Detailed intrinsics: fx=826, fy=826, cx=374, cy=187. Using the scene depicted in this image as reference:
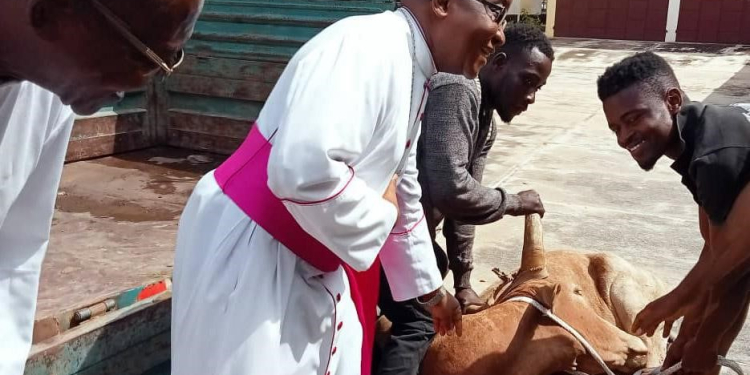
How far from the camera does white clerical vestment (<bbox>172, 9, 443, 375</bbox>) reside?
1.70 meters

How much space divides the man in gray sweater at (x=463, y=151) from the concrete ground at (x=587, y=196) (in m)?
1.64

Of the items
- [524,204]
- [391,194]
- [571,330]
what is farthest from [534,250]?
[391,194]

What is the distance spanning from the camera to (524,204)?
295 centimetres

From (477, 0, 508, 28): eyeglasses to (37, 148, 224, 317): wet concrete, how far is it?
3.87 feet

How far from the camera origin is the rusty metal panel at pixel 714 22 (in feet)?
82.6

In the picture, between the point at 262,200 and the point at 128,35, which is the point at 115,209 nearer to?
the point at 262,200

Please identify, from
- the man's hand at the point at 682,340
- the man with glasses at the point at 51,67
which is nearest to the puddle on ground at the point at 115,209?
the man with glasses at the point at 51,67

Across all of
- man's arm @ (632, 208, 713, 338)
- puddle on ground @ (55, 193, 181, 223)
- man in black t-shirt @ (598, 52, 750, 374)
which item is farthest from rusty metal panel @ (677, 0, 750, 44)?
puddle on ground @ (55, 193, 181, 223)

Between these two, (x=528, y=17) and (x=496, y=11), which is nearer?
(x=496, y=11)

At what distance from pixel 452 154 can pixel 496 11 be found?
2.36 ft

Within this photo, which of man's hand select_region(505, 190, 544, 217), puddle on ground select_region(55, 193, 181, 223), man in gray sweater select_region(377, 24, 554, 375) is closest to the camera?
man in gray sweater select_region(377, 24, 554, 375)

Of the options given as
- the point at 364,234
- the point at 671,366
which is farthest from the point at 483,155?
the point at 364,234

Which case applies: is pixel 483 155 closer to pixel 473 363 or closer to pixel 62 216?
pixel 473 363

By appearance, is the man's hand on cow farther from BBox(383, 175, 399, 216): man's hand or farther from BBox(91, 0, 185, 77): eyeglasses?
BBox(91, 0, 185, 77): eyeglasses
